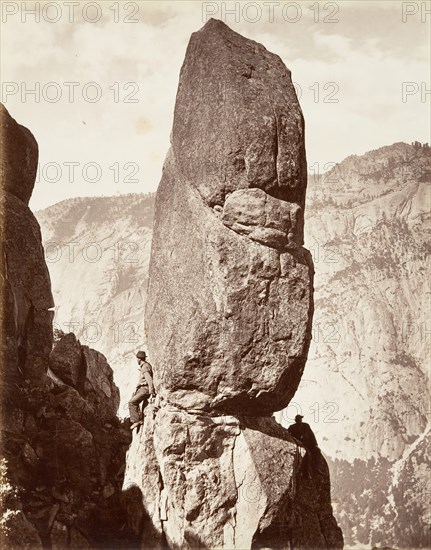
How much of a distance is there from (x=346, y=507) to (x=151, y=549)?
5192cm

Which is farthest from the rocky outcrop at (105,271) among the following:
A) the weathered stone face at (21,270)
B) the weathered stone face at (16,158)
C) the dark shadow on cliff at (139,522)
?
the dark shadow on cliff at (139,522)

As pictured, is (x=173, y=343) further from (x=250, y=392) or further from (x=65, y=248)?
(x=65, y=248)

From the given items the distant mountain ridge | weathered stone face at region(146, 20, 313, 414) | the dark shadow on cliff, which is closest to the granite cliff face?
the dark shadow on cliff

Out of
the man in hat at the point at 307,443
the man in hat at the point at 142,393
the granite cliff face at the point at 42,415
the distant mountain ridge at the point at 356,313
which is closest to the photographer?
the granite cliff face at the point at 42,415

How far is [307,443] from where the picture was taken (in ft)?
49.6

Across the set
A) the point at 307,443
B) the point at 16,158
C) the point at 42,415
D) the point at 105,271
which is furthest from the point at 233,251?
the point at 105,271

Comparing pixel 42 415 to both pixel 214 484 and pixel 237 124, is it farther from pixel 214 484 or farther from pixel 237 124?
pixel 237 124

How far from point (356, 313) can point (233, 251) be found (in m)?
71.8

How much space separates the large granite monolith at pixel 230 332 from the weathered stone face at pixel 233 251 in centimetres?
2

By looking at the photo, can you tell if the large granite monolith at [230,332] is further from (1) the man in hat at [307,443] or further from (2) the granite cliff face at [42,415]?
(2) the granite cliff face at [42,415]

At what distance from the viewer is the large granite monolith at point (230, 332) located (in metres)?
13.3

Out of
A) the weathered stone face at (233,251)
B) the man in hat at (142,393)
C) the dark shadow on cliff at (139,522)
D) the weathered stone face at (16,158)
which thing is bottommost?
the dark shadow on cliff at (139,522)

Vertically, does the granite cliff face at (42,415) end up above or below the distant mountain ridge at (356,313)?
below

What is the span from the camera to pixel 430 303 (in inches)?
3472
